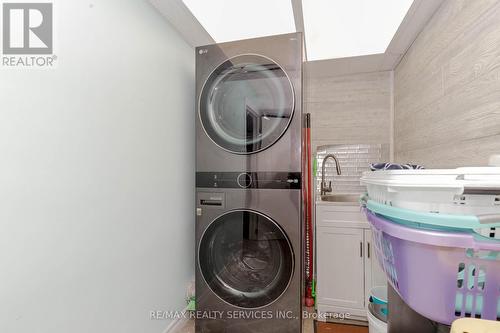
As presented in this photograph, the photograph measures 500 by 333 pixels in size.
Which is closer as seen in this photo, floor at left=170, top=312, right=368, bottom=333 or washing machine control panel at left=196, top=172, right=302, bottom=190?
washing machine control panel at left=196, top=172, right=302, bottom=190

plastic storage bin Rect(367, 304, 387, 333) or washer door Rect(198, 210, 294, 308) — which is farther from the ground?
washer door Rect(198, 210, 294, 308)

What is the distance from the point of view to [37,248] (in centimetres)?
85

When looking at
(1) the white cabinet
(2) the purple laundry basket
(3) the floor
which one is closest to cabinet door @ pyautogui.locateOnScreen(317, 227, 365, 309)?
(1) the white cabinet

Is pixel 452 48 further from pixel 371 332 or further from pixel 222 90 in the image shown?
pixel 371 332

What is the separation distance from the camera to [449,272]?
0.55 meters

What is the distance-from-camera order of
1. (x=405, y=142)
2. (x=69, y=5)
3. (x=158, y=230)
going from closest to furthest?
(x=69, y=5), (x=158, y=230), (x=405, y=142)

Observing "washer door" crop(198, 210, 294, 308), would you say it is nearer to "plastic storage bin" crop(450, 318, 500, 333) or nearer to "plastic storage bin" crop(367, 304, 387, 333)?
"plastic storage bin" crop(367, 304, 387, 333)

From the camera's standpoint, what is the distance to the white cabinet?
5.79 ft

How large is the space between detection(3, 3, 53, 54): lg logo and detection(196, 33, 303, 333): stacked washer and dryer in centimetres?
79

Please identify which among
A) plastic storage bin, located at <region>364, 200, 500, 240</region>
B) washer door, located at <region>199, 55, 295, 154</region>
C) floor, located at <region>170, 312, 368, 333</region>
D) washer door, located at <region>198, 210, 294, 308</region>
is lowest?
floor, located at <region>170, 312, 368, 333</region>

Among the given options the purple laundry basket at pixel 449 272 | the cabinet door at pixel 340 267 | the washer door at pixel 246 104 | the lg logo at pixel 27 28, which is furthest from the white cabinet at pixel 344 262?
the lg logo at pixel 27 28

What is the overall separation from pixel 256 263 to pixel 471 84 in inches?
57.4

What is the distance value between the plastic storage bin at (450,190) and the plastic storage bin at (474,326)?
0.22m

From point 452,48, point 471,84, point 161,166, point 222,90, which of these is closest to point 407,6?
point 452,48
